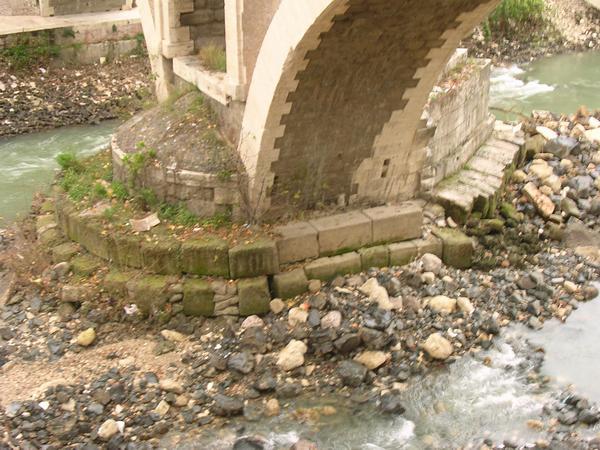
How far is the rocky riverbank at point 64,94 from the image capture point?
14.6 m

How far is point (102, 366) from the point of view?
7.13 metres

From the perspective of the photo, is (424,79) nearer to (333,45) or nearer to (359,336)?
(333,45)

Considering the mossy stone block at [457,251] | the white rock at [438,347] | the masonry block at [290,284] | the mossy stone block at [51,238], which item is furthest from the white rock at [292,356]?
the mossy stone block at [51,238]

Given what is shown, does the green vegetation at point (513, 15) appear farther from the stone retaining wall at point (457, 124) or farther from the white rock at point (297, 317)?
the white rock at point (297, 317)

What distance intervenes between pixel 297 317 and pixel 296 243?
2.54 ft

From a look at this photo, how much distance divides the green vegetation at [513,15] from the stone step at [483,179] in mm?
9415

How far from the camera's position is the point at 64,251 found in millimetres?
8281

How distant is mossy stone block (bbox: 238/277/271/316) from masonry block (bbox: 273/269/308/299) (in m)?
0.12

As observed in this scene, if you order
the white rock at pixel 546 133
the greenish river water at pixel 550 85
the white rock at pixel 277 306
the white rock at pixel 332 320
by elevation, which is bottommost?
the white rock at pixel 332 320

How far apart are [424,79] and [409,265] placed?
189 cm

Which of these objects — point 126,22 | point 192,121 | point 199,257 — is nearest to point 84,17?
point 126,22

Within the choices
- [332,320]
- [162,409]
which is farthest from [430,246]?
[162,409]

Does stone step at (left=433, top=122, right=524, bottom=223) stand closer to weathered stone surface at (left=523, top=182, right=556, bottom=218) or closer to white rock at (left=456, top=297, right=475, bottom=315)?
weathered stone surface at (left=523, top=182, right=556, bottom=218)

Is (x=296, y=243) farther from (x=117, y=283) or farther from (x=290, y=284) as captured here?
(x=117, y=283)
